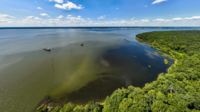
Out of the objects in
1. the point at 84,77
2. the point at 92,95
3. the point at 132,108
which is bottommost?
the point at 92,95

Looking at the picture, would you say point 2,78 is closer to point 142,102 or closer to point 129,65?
point 142,102

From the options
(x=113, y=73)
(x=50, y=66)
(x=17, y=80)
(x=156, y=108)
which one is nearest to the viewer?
(x=156, y=108)

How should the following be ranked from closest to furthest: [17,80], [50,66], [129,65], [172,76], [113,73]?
[172,76], [17,80], [113,73], [50,66], [129,65]

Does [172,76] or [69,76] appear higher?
[172,76]

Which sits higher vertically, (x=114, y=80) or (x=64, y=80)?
(x=64, y=80)

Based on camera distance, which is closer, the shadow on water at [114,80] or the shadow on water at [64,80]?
the shadow on water at [64,80]

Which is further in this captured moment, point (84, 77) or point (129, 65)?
point (129, 65)

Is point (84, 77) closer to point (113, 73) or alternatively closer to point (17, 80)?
point (113, 73)

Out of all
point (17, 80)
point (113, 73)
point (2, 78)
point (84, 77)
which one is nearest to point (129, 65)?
point (113, 73)

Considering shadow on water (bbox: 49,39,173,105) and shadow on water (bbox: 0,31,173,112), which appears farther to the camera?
shadow on water (bbox: 49,39,173,105)

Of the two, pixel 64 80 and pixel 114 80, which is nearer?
pixel 64 80

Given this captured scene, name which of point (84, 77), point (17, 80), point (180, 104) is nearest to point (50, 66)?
point (17, 80)
